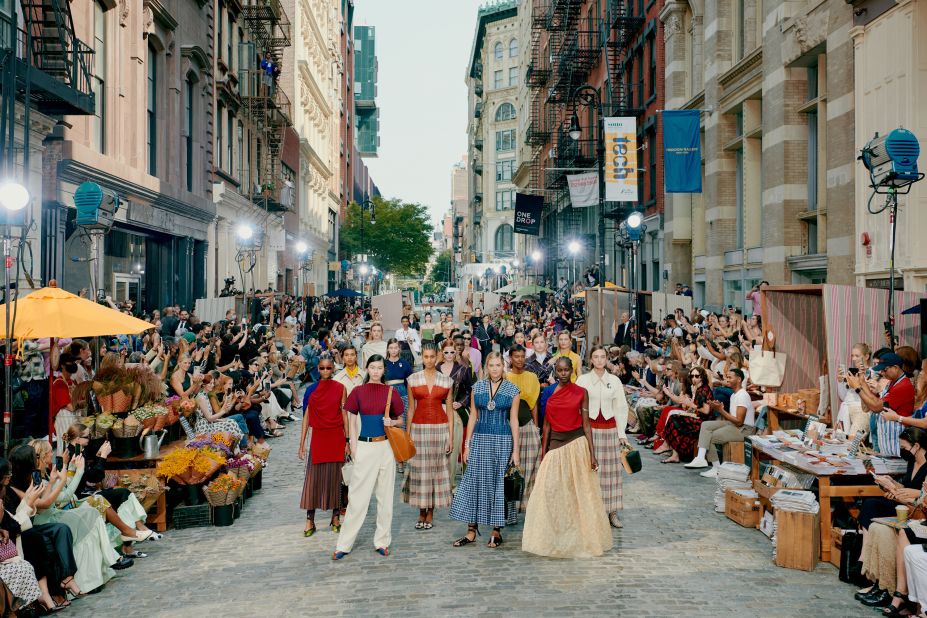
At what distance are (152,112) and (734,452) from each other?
65.2 feet

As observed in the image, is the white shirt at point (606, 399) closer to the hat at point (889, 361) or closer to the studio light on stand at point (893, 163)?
the hat at point (889, 361)

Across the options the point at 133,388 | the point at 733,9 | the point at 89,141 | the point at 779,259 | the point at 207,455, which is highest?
the point at 733,9

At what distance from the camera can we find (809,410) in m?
11.0

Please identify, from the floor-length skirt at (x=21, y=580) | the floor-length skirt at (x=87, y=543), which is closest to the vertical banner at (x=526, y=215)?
the floor-length skirt at (x=87, y=543)

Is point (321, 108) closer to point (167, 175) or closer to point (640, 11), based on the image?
point (640, 11)

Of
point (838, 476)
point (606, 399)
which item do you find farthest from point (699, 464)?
point (838, 476)

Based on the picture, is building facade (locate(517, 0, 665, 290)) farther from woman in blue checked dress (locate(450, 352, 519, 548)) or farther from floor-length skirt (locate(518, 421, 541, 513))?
woman in blue checked dress (locate(450, 352, 519, 548))

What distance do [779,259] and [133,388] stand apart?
16.1 metres

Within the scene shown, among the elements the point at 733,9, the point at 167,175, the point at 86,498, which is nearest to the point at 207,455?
the point at 86,498

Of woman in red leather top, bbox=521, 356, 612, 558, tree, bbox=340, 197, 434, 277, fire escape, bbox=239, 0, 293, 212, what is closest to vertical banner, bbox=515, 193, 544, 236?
fire escape, bbox=239, 0, 293, 212

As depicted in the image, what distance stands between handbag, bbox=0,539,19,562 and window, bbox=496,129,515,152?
3472 inches

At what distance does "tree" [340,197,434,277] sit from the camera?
7444 cm

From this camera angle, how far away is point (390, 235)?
74.8m

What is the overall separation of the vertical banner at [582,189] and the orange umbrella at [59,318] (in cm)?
2297
